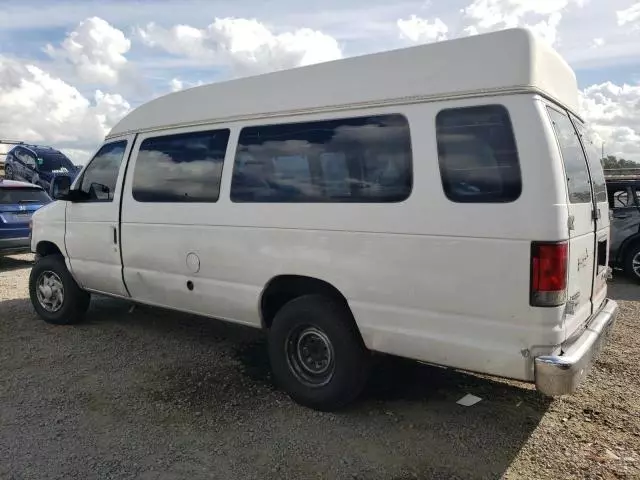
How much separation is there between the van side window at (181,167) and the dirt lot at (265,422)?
4.99 ft

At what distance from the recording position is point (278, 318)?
406cm

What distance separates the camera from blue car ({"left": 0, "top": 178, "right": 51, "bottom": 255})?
376 inches

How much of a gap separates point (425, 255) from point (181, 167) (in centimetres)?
244

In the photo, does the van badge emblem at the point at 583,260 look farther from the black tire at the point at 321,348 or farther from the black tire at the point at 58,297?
the black tire at the point at 58,297

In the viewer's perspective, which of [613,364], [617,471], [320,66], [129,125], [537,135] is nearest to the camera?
[537,135]

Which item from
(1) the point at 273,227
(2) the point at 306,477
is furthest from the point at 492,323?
(1) the point at 273,227

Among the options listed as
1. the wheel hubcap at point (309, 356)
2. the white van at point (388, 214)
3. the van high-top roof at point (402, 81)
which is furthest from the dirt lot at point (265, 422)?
the van high-top roof at point (402, 81)

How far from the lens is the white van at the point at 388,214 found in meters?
3.03

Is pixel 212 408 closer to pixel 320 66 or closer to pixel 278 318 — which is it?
pixel 278 318

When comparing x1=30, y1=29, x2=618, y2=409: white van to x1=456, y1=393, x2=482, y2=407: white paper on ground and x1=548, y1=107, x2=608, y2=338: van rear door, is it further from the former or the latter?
x1=456, y1=393, x2=482, y2=407: white paper on ground

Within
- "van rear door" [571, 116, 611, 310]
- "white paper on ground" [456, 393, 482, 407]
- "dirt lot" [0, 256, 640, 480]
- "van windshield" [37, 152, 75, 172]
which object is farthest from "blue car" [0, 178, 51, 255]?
"van rear door" [571, 116, 611, 310]

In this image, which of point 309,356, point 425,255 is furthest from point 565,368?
point 309,356

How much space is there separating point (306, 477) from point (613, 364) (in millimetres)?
3232

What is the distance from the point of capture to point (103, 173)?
550cm
